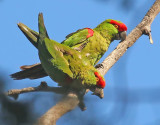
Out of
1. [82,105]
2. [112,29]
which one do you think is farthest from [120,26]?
[82,105]

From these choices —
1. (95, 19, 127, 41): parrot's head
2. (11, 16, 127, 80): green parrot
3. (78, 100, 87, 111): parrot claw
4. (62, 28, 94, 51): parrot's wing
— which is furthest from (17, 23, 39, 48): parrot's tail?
(78, 100, 87, 111): parrot claw

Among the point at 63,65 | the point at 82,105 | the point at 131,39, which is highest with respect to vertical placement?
the point at 131,39

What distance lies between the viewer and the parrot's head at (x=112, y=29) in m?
6.50

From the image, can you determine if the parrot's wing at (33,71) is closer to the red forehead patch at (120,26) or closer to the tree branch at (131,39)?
the tree branch at (131,39)

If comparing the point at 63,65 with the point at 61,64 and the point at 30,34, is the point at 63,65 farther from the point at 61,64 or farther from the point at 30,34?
the point at 30,34

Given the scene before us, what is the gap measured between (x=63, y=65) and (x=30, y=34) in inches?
36.3

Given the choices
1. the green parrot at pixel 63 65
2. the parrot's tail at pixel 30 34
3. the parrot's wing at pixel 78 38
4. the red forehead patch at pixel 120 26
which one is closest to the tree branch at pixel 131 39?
the green parrot at pixel 63 65

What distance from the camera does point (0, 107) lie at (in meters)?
1.33

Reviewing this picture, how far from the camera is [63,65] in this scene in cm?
459

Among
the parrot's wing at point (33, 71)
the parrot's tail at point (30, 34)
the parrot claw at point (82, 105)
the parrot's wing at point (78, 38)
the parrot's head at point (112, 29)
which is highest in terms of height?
the parrot's head at point (112, 29)

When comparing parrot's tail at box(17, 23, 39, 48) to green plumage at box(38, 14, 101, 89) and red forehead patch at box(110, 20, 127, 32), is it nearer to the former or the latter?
green plumage at box(38, 14, 101, 89)

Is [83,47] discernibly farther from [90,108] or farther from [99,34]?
[90,108]

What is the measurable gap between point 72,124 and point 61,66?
3.22m

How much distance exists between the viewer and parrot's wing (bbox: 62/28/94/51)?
Answer: 600 cm
